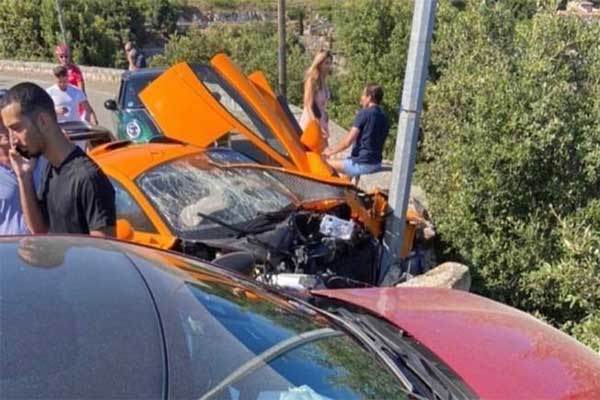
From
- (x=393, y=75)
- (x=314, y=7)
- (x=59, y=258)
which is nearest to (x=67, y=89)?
(x=59, y=258)

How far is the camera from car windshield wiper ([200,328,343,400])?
183cm

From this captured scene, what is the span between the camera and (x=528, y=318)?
3.15 metres

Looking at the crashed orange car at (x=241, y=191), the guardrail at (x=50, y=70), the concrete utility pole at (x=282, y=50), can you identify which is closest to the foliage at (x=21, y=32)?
the guardrail at (x=50, y=70)

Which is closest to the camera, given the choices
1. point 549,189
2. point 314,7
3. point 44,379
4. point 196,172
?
point 44,379

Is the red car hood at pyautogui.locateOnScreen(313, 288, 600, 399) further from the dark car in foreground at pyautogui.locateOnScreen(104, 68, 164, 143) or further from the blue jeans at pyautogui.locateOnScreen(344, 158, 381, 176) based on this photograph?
the dark car in foreground at pyautogui.locateOnScreen(104, 68, 164, 143)

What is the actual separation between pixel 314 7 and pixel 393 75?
2310 inches

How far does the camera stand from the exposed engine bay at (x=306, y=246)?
15.4ft

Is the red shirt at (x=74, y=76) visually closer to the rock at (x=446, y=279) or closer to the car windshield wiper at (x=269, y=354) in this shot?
the rock at (x=446, y=279)

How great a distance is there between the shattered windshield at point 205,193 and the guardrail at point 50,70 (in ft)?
50.8

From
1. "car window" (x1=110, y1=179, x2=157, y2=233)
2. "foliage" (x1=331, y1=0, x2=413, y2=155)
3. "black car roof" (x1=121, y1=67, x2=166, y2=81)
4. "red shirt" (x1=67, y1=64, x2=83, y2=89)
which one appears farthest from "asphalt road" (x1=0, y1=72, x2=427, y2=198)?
"foliage" (x1=331, y1=0, x2=413, y2=155)

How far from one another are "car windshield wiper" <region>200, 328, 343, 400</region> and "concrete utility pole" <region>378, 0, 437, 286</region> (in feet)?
9.23

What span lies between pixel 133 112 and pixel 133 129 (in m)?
0.23

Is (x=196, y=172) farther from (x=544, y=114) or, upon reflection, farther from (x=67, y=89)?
(x=67, y=89)

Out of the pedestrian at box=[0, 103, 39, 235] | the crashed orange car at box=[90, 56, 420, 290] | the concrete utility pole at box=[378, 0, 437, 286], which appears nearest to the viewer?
the pedestrian at box=[0, 103, 39, 235]
